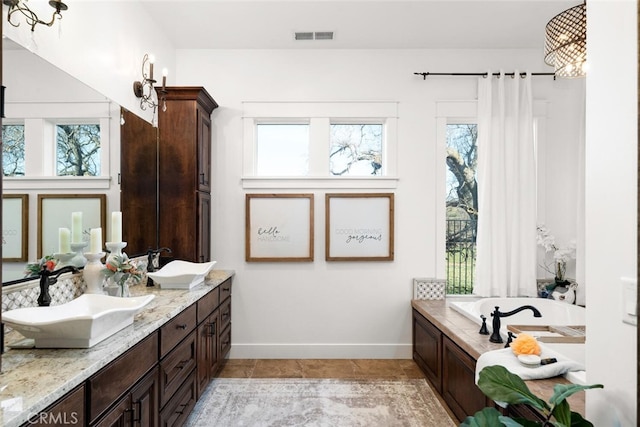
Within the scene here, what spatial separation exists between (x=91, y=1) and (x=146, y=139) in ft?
3.12

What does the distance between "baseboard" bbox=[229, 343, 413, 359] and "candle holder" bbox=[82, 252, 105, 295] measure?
5.98 feet

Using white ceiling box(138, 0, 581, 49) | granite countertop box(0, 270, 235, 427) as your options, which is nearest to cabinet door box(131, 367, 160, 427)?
granite countertop box(0, 270, 235, 427)

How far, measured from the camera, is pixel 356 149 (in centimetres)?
370

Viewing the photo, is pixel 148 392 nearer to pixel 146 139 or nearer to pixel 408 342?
pixel 146 139

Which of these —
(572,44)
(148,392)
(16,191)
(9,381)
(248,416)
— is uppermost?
(572,44)

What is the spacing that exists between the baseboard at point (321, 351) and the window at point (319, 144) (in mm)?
1539

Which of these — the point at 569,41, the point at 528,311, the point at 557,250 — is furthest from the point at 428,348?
the point at 569,41

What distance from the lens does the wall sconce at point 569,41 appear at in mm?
1968

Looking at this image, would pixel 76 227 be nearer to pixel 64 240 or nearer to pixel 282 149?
pixel 64 240

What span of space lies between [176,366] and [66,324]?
34.7 inches

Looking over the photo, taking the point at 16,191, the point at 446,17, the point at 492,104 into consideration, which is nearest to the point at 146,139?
the point at 16,191

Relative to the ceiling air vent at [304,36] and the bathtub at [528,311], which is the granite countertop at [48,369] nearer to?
the bathtub at [528,311]

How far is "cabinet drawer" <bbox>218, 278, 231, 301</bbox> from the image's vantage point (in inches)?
122

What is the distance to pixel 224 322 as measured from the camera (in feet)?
10.6
